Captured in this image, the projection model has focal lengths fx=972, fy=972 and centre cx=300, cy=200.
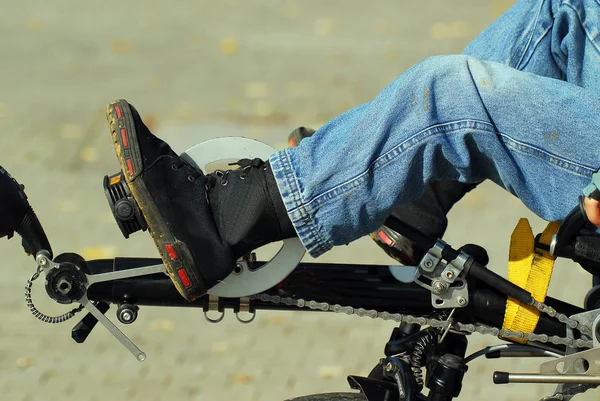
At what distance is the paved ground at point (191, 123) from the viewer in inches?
152

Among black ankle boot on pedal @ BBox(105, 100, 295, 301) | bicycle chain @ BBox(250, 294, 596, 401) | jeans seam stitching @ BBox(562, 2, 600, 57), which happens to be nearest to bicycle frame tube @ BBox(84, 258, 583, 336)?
bicycle chain @ BBox(250, 294, 596, 401)

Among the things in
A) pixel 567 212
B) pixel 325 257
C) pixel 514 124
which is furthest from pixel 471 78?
pixel 325 257

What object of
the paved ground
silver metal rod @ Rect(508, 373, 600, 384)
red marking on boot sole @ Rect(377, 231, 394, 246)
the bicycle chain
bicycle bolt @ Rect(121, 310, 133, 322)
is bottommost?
the paved ground

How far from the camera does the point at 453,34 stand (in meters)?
6.99

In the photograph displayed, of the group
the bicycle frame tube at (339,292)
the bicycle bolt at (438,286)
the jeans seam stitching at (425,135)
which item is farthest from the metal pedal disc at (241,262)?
the bicycle bolt at (438,286)

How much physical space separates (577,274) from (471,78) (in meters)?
2.61

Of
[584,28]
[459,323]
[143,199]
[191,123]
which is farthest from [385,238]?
[191,123]

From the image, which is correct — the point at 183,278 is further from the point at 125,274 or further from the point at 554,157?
the point at 554,157

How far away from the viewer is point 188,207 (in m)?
2.24

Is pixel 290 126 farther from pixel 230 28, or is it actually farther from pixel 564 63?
pixel 564 63

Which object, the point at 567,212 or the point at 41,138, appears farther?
the point at 41,138

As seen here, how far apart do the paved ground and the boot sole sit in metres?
1.58

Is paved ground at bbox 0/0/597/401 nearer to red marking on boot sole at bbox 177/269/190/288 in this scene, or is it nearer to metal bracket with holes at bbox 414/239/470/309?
metal bracket with holes at bbox 414/239/470/309

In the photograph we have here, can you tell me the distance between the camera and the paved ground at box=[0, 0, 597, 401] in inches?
152
